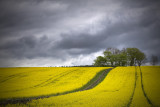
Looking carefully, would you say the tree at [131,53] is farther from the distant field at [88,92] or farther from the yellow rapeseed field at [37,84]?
the yellow rapeseed field at [37,84]

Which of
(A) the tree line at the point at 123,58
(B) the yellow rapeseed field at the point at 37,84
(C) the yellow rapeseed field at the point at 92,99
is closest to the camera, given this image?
(C) the yellow rapeseed field at the point at 92,99

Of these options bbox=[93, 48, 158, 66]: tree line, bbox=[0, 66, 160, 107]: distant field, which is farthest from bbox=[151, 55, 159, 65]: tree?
bbox=[0, 66, 160, 107]: distant field

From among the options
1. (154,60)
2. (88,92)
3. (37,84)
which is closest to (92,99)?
(88,92)

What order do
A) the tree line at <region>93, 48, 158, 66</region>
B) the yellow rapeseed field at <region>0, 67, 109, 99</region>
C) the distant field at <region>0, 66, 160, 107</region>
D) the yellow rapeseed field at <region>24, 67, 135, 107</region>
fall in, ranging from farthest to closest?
the tree line at <region>93, 48, 158, 66</region> → the yellow rapeseed field at <region>0, 67, 109, 99</region> → the distant field at <region>0, 66, 160, 107</region> → the yellow rapeseed field at <region>24, 67, 135, 107</region>

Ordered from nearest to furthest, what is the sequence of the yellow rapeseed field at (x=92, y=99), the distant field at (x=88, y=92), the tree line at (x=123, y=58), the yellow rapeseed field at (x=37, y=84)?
the yellow rapeseed field at (x=92, y=99), the distant field at (x=88, y=92), the yellow rapeseed field at (x=37, y=84), the tree line at (x=123, y=58)

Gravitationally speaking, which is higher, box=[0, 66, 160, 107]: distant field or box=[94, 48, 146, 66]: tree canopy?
box=[94, 48, 146, 66]: tree canopy

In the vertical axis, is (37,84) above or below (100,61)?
below

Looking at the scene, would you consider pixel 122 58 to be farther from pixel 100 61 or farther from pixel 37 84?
pixel 37 84

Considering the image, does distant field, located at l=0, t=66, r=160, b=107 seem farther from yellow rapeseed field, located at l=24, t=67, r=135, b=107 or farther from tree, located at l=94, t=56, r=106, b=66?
tree, located at l=94, t=56, r=106, b=66

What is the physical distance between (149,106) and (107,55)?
6908 centimetres

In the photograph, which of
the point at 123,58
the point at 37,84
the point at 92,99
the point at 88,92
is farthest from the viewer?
the point at 123,58

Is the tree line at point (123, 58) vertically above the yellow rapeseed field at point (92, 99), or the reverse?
the tree line at point (123, 58)

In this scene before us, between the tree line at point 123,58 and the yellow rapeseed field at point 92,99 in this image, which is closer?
the yellow rapeseed field at point 92,99

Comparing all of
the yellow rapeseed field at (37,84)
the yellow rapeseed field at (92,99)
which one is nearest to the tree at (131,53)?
the yellow rapeseed field at (37,84)
